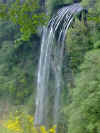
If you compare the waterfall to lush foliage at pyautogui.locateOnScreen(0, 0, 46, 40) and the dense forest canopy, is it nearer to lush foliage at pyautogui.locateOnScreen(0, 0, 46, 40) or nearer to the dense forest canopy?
the dense forest canopy

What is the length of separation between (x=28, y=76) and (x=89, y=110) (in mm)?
8275

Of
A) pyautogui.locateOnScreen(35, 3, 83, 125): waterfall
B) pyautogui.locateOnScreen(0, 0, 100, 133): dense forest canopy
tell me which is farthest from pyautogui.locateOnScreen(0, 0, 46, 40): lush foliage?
pyautogui.locateOnScreen(35, 3, 83, 125): waterfall

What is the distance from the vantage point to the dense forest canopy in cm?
521

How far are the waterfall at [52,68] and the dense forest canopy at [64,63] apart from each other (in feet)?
1.90

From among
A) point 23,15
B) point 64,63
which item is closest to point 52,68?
point 64,63

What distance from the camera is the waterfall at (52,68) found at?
1081cm

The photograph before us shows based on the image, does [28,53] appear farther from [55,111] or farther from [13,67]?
[55,111]

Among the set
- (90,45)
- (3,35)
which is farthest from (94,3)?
(3,35)

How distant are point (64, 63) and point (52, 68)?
1.26 metres

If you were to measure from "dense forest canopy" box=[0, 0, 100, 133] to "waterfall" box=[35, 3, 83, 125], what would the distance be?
58cm

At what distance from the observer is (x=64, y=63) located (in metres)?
10.5

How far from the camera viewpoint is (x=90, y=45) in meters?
9.36

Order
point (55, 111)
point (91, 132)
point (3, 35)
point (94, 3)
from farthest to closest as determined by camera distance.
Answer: point (3, 35) → point (55, 111) → point (94, 3) → point (91, 132)

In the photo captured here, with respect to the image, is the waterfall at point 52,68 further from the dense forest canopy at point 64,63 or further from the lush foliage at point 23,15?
the lush foliage at point 23,15
